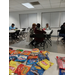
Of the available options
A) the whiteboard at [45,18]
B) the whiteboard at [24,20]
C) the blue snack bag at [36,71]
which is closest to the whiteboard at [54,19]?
the whiteboard at [45,18]

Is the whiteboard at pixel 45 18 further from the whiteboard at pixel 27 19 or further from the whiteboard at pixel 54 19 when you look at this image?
the whiteboard at pixel 27 19

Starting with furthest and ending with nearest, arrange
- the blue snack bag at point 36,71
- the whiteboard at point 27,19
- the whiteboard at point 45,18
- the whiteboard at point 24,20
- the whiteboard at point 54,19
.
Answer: the whiteboard at point 24,20 → the whiteboard at point 27,19 → the whiteboard at point 45,18 → the whiteboard at point 54,19 → the blue snack bag at point 36,71

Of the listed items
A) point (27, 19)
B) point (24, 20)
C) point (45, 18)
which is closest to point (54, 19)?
point (45, 18)

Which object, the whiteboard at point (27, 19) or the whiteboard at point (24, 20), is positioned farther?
the whiteboard at point (24, 20)

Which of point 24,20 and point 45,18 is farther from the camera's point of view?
point 24,20

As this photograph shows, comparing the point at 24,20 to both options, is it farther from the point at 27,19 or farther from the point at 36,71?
the point at 36,71

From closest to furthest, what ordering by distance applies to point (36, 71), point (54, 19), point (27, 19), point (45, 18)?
point (36, 71), point (54, 19), point (45, 18), point (27, 19)

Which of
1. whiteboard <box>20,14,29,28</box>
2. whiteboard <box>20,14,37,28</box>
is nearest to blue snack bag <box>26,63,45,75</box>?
whiteboard <box>20,14,37,28</box>

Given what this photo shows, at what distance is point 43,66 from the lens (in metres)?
0.88

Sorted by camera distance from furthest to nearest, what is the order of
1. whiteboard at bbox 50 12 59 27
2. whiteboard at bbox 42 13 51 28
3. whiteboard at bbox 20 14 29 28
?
whiteboard at bbox 20 14 29 28, whiteboard at bbox 42 13 51 28, whiteboard at bbox 50 12 59 27

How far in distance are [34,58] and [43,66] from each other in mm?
240

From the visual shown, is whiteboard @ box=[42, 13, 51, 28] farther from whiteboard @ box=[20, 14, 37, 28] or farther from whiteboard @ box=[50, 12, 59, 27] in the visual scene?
whiteboard @ box=[20, 14, 37, 28]
